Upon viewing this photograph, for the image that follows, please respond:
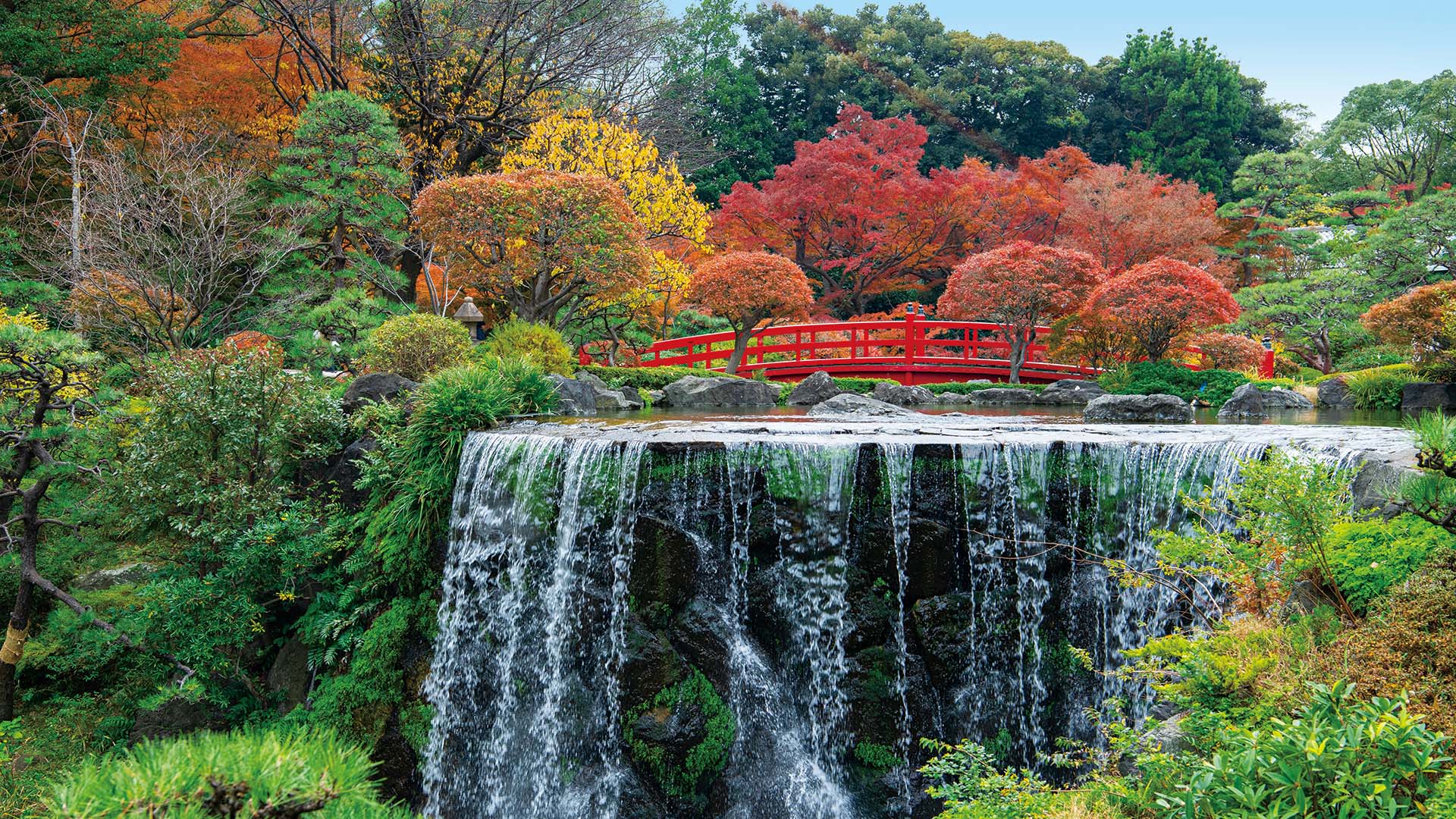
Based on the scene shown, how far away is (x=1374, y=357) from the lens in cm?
1628

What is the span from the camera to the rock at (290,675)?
7363 mm

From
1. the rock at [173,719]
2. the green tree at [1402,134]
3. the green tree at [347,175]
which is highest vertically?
the green tree at [1402,134]

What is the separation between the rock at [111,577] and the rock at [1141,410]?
39.0ft

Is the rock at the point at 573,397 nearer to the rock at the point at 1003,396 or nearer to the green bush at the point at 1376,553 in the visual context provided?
the rock at the point at 1003,396

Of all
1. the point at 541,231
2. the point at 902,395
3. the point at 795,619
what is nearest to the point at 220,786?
the point at 795,619

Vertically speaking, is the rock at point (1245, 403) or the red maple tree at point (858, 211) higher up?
the red maple tree at point (858, 211)

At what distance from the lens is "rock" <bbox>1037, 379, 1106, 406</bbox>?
48.3ft

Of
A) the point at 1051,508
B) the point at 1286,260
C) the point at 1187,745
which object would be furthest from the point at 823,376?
the point at 1286,260

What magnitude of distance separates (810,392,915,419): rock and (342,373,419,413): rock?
5.04 m

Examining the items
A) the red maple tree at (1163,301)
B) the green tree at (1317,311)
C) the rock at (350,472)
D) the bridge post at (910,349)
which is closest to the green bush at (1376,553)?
the rock at (350,472)

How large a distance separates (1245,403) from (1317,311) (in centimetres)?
845

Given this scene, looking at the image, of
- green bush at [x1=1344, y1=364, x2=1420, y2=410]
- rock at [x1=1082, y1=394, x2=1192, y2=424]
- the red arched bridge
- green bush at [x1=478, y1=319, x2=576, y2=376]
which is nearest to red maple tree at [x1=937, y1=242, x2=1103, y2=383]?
the red arched bridge

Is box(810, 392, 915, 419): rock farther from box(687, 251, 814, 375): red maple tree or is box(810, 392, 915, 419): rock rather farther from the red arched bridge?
the red arched bridge

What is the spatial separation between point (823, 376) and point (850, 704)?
916 cm
